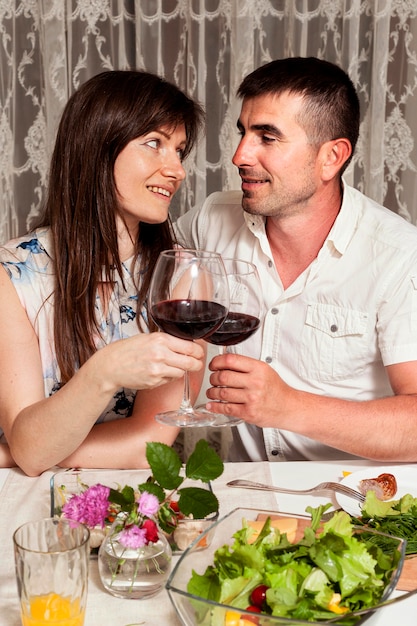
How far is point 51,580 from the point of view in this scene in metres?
0.99

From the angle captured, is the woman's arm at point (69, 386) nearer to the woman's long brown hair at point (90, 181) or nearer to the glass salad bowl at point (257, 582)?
the woman's long brown hair at point (90, 181)

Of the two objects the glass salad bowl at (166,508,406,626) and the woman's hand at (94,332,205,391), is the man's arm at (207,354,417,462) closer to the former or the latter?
the woman's hand at (94,332,205,391)

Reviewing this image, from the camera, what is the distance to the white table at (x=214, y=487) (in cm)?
109

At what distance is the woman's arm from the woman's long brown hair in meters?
0.13

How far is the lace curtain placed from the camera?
9.36 ft

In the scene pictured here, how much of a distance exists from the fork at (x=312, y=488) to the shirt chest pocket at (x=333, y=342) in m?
0.60

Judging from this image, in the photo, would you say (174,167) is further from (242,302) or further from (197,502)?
(197,502)

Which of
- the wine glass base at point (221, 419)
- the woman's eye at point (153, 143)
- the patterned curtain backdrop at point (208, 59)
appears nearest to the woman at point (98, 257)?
the woman's eye at point (153, 143)

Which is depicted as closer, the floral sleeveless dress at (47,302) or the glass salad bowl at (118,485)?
the glass salad bowl at (118,485)

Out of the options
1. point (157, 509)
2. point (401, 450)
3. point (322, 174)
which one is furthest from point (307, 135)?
point (157, 509)

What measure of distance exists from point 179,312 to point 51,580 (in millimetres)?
457

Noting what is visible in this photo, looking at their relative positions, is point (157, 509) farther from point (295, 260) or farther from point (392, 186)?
point (392, 186)

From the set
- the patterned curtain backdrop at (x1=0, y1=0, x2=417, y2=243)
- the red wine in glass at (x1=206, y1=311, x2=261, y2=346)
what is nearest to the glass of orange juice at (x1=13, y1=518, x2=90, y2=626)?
the red wine in glass at (x1=206, y1=311, x2=261, y2=346)

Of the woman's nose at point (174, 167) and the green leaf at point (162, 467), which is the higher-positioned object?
the woman's nose at point (174, 167)
